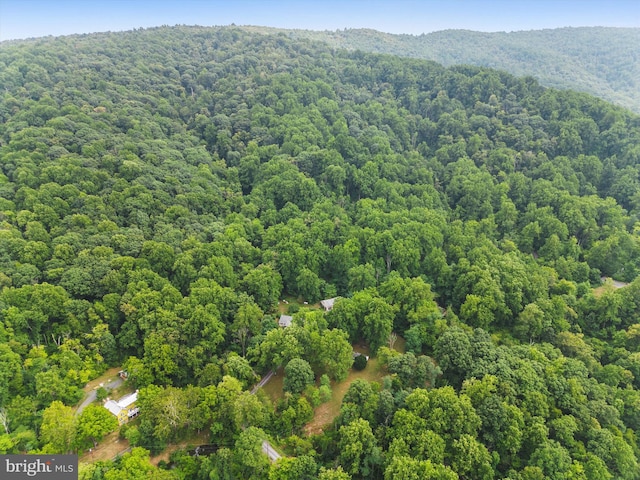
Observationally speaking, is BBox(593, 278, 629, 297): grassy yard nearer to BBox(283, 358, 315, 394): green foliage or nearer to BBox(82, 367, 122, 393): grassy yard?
BBox(283, 358, 315, 394): green foliage

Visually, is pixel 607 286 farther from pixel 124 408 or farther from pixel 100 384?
pixel 100 384

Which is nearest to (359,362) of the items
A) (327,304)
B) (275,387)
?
(275,387)

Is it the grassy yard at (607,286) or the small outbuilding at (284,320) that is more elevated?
the grassy yard at (607,286)

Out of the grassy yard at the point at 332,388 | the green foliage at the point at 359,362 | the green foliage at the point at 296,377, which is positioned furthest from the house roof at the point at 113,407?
the green foliage at the point at 359,362

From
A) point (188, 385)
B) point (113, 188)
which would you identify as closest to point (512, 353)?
point (188, 385)

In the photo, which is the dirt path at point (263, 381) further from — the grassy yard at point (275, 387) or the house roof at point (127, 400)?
the house roof at point (127, 400)

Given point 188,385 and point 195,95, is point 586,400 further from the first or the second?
point 195,95

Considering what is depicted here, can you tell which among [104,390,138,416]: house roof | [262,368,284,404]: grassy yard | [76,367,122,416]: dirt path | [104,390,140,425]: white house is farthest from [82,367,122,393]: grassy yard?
[262,368,284,404]: grassy yard
